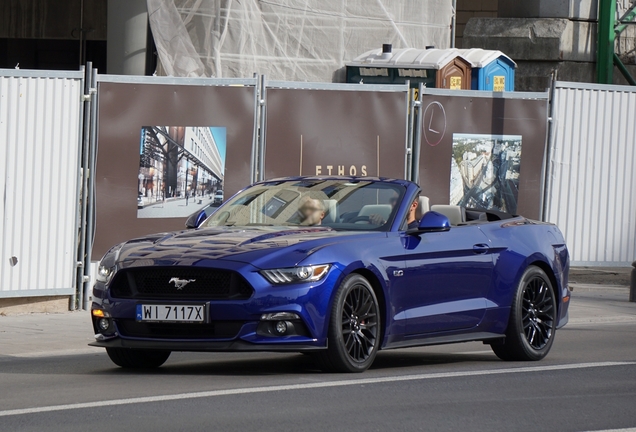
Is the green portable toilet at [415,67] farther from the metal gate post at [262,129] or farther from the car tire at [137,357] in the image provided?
the car tire at [137,357]

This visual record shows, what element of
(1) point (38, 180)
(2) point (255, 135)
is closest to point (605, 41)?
(2) point (255, 135)

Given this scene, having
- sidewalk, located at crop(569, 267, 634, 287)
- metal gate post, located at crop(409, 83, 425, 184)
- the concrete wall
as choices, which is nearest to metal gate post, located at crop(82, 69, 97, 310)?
metal gate post, located at crop(409, 83, 425, 184)

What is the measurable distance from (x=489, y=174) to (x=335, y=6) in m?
7.85

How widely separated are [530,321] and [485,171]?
617 cm

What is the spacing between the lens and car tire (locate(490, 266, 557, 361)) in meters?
10.5

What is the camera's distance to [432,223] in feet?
31.9

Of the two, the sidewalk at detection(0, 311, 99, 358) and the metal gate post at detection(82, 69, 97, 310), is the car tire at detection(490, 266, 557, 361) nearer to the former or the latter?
the sidewalk at detection(0, 311, 99, 358)

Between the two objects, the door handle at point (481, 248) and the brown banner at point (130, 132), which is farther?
the brown banner at point (130, 132)

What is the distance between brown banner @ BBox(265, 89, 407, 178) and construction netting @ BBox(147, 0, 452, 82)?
697cm

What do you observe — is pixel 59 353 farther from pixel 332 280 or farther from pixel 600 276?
pixel 600 276

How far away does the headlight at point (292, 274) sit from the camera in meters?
8.67

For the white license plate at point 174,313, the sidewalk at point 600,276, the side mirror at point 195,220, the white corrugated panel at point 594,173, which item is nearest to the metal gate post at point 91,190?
the side mirror at point 195,220

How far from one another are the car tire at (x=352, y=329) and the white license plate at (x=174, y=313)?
87 centimetres

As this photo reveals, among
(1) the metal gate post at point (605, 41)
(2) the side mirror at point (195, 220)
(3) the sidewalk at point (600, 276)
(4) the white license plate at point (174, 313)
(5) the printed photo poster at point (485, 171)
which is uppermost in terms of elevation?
(1) the metal gate post at point (605, 41)
